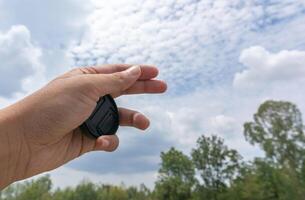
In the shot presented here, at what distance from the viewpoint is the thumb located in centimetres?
289

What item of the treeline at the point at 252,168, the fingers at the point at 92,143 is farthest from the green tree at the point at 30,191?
the fingers at the point at 92,143

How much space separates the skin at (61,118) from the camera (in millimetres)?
2572

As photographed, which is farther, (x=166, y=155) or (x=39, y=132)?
(x=166, y=155)

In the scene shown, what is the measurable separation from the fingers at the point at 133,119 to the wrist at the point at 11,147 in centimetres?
95

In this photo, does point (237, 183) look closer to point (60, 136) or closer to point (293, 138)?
point (293, 138)

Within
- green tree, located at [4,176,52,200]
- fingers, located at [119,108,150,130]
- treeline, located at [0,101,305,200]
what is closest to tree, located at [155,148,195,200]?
treeline, located at [0,101,305,200]

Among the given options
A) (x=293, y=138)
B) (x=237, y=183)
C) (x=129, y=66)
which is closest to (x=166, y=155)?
(x=237, y=183)

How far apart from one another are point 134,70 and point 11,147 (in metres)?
1.18

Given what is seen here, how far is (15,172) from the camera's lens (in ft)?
8.72

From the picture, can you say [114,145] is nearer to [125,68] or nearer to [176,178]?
[125,68]

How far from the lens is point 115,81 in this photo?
2.93 m

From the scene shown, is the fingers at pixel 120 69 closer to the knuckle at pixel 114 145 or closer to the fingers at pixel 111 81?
the fingers at pixel 111 81

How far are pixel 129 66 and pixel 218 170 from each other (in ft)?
104

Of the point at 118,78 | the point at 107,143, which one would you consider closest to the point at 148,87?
the point at 118,78
